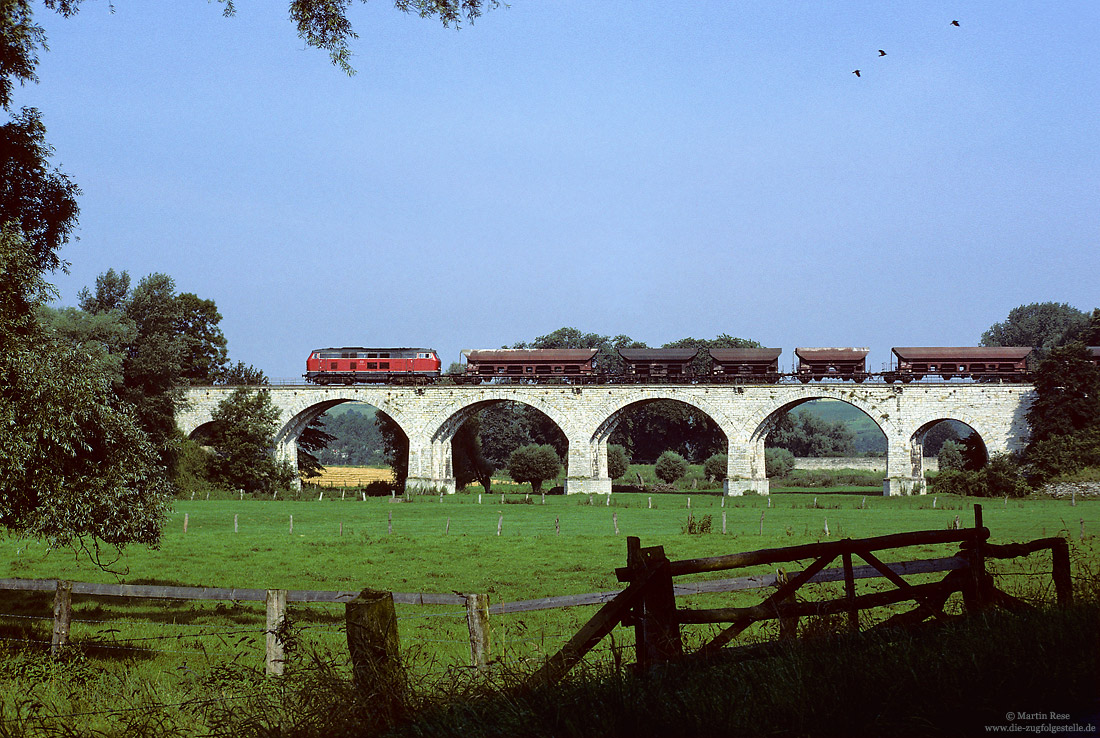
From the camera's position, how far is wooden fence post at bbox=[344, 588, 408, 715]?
5250 mm

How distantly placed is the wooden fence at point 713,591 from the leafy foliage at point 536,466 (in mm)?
49326

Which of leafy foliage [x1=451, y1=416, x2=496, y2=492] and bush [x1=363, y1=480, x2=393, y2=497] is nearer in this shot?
bush [x1=363, y1=480, x2=393, y2=497]

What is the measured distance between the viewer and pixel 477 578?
63.5 ft

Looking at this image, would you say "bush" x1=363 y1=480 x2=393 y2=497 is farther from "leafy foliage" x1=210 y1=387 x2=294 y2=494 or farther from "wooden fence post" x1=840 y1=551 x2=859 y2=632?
"wooden fence post" x1=840 y1=551 x2=859 y2=632

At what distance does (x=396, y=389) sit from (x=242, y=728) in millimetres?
52483

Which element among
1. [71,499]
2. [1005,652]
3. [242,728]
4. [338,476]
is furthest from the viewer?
[338,476]

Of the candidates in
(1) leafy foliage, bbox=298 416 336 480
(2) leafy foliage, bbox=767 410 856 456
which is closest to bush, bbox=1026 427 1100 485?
(1) leafy foliage, bbox=298 416 336 480

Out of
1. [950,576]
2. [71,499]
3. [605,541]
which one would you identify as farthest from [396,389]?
[950,576]

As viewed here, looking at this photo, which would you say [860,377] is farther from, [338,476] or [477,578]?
[338,476]

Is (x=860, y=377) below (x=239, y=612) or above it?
above

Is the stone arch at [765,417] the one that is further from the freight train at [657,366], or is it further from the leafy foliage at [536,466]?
the leafy foliage at [536,466]

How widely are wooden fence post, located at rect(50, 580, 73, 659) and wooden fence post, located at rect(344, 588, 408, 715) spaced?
5860mm

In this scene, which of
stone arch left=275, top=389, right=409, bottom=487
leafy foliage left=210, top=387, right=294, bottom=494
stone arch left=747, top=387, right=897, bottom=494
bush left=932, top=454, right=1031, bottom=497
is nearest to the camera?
bush left=932, top=454, right=1031, bottom=497

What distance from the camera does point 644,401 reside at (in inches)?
2217
